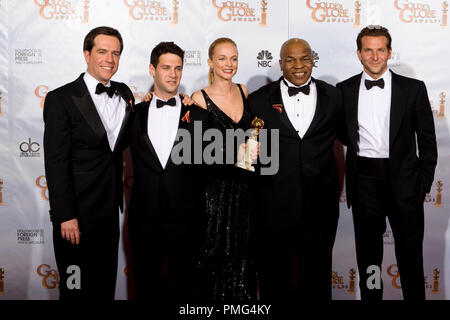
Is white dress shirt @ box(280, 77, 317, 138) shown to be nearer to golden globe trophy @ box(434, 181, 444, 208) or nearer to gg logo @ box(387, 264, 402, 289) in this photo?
golden globe trophy @ box(434, 181, 444, 208)

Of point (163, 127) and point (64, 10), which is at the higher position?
point (64, 10)

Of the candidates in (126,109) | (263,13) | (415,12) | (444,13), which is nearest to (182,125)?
(126,109)

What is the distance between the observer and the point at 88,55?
2662 mm

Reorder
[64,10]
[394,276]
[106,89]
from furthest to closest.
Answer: [394,276], [64,10], [106,89]

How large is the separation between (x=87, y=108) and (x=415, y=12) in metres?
2.66

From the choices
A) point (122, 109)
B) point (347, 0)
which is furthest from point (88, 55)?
point (347, 0)


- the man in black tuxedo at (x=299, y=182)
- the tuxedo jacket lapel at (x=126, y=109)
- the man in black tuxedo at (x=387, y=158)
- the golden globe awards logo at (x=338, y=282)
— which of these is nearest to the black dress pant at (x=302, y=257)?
the man in black tuxedo at (x=299, y=182)

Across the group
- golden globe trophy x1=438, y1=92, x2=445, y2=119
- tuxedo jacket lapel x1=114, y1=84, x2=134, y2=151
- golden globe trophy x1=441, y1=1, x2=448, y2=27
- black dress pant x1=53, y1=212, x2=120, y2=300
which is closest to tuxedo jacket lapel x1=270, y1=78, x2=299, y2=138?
tuxedo jacket lapel x1=114, y1=84, x2=134, y2=151

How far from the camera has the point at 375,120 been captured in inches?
115

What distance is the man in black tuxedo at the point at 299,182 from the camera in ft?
9.21

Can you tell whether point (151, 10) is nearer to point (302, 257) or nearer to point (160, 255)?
point (160, 255)

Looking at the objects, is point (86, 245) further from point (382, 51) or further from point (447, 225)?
point (447, 225)

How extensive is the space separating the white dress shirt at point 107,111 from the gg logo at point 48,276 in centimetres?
155
